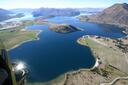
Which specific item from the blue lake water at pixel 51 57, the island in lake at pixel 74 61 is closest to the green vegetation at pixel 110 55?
the island in lake at pixel 74 61

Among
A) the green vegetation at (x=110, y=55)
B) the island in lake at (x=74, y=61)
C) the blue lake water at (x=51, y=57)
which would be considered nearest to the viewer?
the island in lake at (x=74, y=61)

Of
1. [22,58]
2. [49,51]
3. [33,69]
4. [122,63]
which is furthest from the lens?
[49,51]

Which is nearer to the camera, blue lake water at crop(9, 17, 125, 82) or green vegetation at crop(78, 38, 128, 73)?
blue lake water at crop(9, 17, 125, 82)

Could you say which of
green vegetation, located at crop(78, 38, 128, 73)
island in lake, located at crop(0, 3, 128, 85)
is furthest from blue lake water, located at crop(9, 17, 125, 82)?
green vegetation, located at crop(78, 38, 128, 73)

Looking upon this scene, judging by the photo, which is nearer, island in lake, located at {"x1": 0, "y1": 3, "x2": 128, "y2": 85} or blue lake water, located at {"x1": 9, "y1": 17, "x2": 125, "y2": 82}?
island in lake, located at {"x1": 0, "y1": 3, "x2": 128, "y2": 85}

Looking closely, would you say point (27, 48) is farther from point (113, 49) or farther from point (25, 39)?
point (113, 49)

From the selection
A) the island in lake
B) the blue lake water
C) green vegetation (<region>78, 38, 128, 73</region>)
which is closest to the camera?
the island in lake

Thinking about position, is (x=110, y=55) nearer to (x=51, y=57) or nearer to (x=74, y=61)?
(x=74, y=61)

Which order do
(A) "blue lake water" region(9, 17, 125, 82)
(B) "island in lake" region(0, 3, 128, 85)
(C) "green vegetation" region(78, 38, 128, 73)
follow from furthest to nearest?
(C) "green vegetation" region(78, 38, 128, 73)
(A) "blue lake water" region(9, 17, 125, 82)
(B) "island in lake" region(0, 3, 128, 85)

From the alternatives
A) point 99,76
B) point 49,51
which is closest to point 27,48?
point 49,51

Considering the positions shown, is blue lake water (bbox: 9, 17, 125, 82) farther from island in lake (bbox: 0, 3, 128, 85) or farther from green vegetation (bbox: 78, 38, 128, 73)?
green vegetation (bbox: 78, 38, 128, 73)

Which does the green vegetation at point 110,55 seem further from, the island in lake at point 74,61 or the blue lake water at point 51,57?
the blue lake water at point 51,57
